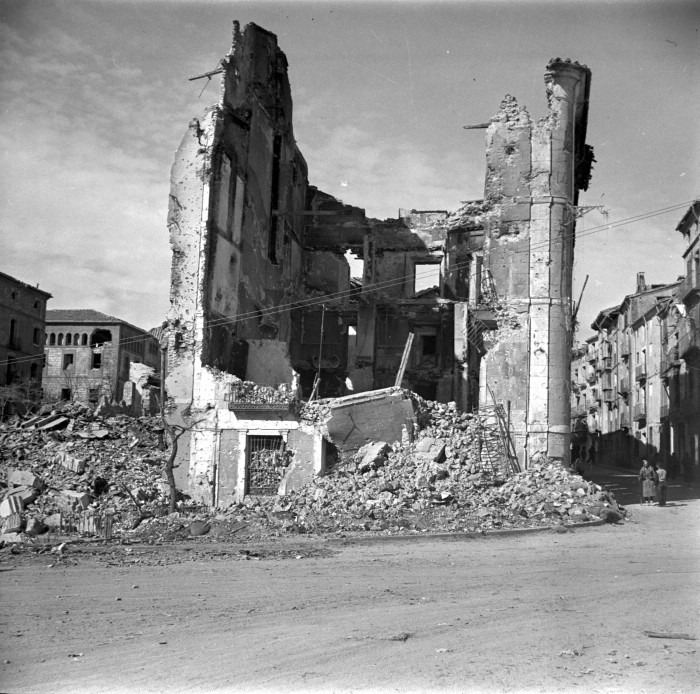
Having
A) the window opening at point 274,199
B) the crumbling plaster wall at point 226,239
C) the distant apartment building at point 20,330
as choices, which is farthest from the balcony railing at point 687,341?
the distant apartment building at point 20,330

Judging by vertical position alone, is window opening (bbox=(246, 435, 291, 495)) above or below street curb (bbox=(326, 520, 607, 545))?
above

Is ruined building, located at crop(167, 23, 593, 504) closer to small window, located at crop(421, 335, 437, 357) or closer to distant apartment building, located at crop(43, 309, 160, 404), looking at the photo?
small window, located at crop(421, 335, 437, 357)

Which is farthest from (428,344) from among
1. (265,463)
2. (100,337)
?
(100,337)

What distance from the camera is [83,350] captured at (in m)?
59.6

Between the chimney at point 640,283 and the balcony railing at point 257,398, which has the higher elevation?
the chimney at point 640,283

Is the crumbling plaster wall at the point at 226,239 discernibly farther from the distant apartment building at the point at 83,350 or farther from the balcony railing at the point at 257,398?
the distant apartment building at the point at 83,350

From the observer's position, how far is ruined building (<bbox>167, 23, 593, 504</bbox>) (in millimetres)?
21344

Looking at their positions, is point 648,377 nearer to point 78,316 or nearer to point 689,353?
point 689,353

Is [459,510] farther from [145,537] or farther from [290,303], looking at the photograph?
[290,303]

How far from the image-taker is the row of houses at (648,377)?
36.7 m

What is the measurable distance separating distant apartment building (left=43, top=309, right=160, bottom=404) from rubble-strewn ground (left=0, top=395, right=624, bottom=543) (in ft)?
123

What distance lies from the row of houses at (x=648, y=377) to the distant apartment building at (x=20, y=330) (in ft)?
106

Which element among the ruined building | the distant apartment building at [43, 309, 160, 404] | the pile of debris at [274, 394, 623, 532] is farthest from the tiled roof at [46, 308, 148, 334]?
the pile of debris at [274, 394, 623, 532]

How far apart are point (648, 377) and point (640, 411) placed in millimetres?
2448
